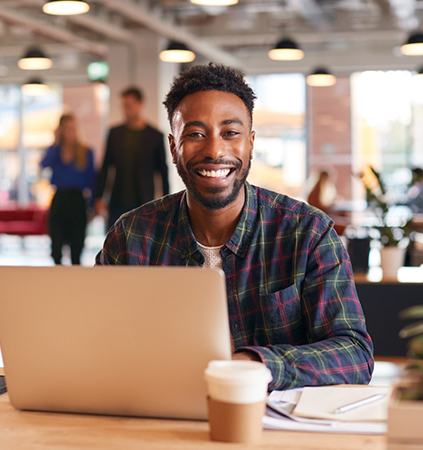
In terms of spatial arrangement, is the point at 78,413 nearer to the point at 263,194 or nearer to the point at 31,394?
the point at 31,394

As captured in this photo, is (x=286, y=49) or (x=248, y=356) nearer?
(x=248, y=356)

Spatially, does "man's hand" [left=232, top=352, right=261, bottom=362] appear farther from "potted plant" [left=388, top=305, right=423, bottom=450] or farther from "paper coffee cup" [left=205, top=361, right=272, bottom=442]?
"potted plant" [left=388, top=305, right=423, bottom=450]

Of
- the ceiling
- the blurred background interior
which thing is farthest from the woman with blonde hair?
the ceiling

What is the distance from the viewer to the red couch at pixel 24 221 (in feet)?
37.8

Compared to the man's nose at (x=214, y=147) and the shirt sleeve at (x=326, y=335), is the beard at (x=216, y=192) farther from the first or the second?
the shirt sleeve at (x=326, y=335)

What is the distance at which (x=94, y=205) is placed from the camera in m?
6.31

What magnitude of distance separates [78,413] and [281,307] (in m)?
0.63

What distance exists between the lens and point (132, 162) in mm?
6129

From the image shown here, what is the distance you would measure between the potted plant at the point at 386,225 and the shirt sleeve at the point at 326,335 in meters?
2.55

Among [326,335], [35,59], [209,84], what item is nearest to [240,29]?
[35,59]

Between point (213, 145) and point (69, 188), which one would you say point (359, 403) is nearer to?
point (213, 145)

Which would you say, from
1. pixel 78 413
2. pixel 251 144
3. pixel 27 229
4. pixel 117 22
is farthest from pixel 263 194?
pixel 27 229

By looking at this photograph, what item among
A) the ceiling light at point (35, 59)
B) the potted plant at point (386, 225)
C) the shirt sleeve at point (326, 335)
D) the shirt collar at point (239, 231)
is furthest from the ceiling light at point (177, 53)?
the shirt sleeve at point (326, 335)

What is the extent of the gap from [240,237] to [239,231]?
0.02m
